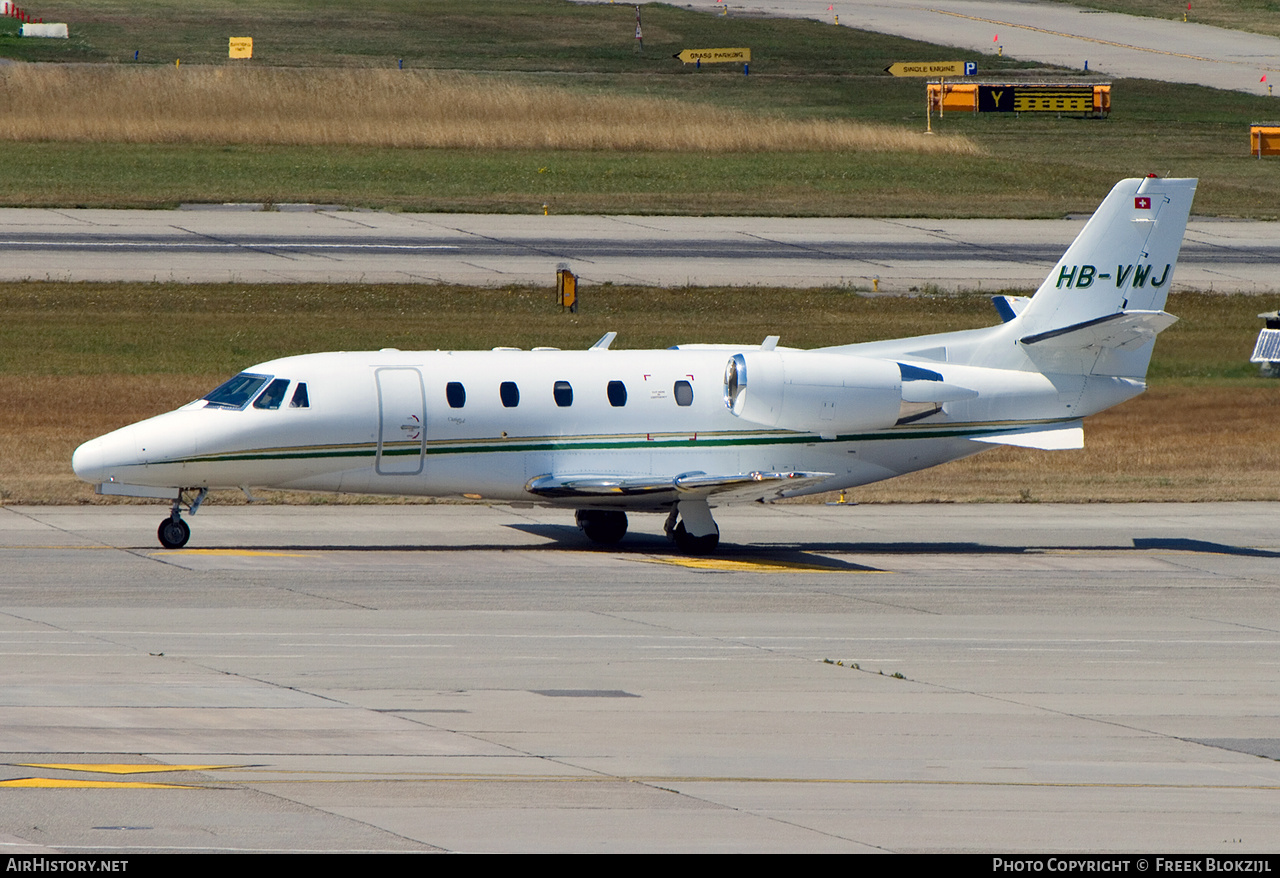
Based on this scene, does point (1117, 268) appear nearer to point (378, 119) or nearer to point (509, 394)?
point (509, 394)

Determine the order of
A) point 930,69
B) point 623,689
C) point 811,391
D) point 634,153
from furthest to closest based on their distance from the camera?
point 930,69, point 634,153, point 811,391, point 623,689

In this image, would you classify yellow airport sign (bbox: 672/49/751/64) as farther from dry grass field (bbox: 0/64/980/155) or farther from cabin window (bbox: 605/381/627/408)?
cabin window (bbox: 605/381/627/408)

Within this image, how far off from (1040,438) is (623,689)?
13.5m

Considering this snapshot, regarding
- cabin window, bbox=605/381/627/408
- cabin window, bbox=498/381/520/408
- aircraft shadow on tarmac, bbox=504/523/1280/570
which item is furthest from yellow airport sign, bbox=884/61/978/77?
cabin window, bbox=498/381/520/408

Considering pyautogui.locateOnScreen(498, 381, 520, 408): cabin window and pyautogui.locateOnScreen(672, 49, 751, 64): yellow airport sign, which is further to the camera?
pyautogui.locateOnScreen(672, 49, 751, 64): yellow airport sign

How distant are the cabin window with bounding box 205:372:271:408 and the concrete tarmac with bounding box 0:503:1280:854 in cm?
229

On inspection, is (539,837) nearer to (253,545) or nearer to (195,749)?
(195,749)

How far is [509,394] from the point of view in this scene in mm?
28375

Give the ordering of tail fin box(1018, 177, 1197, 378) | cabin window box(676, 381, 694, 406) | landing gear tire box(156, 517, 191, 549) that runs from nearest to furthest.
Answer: landing gear tire box(156, 517, 191, 549) → cabin window box(676, 381, 694, 406) → tail fin box(1018, 177, 1197, 378)

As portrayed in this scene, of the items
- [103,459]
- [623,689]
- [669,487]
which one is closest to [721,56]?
[669,487]

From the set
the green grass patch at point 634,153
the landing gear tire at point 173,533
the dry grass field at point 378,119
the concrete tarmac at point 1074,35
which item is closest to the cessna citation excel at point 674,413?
the landing gear tire at point 173,533

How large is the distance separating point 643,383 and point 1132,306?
8.83m

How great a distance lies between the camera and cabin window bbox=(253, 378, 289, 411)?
27.4m

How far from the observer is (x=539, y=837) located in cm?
1352
